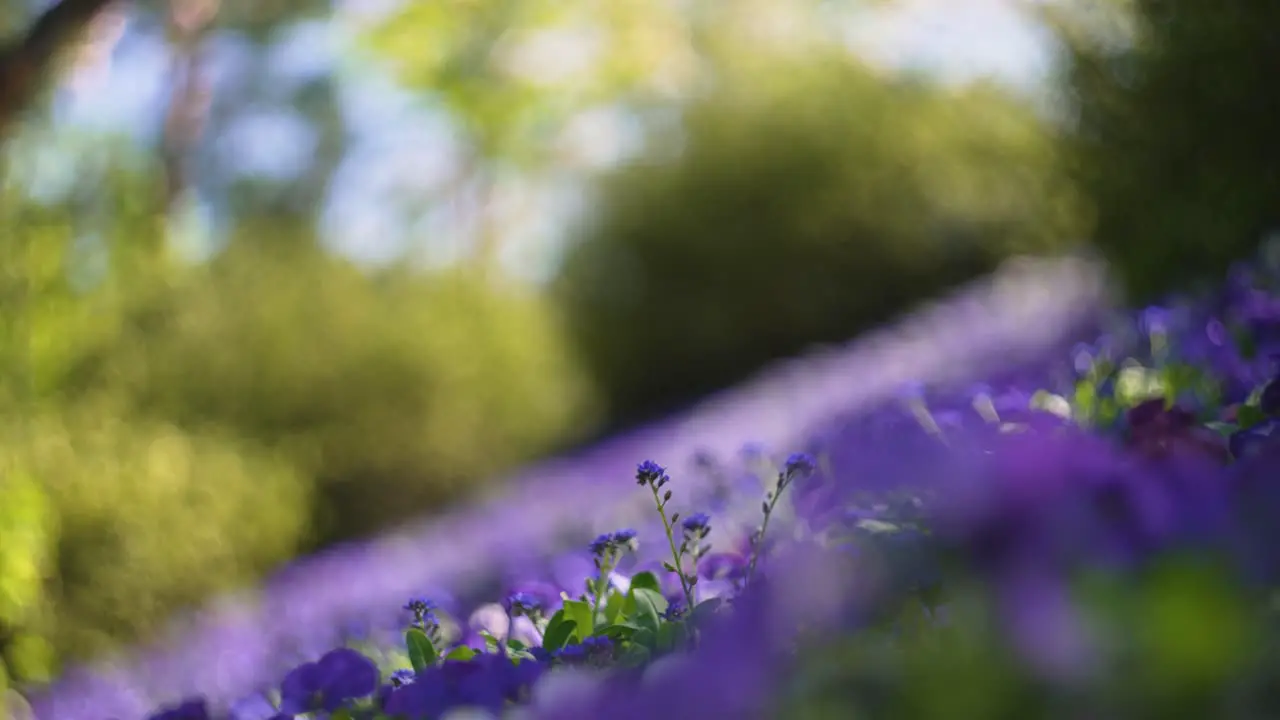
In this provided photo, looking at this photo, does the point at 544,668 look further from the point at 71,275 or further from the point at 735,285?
the point at 735,285

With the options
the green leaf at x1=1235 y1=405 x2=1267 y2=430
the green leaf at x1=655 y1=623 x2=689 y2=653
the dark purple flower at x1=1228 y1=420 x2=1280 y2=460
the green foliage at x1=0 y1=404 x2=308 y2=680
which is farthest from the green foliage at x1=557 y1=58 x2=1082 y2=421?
the green leaf at x1=655 y1=623 x2=689 y2=653

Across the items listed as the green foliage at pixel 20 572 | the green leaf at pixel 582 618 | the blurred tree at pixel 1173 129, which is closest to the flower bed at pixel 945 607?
the green leaf at pixel 582 618

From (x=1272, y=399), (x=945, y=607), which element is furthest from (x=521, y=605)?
(x=1272, y=399)

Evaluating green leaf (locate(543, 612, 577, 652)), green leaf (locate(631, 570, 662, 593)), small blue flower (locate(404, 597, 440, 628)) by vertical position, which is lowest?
green leaf (locate(543, 612, 577, 652))

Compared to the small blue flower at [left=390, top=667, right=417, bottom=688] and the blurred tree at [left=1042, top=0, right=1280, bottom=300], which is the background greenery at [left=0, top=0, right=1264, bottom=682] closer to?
the blurred tree at [left=1042, top=0, right=1280, bottom=300]

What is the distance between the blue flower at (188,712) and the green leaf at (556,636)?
0.32 m

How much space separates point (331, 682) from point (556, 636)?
223 mm

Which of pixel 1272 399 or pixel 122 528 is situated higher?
pixel 122 528

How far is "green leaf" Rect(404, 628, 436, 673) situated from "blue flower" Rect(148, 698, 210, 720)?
0.83 feet

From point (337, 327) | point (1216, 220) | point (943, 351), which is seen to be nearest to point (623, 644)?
point (1216, 220)

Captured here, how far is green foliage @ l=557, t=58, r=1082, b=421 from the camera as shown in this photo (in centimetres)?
1161

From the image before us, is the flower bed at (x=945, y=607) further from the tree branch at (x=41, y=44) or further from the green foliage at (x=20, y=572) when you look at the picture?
the tree branch at (x=41, y=44)

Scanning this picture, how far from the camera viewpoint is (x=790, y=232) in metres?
11.7

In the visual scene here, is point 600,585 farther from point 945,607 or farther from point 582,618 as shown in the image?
point 945,607
